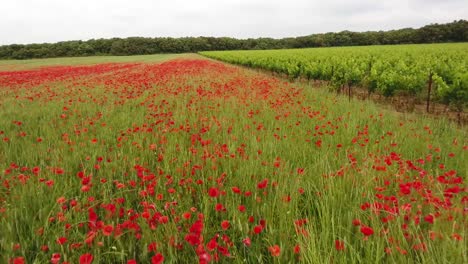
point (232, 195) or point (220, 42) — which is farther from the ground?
point (220, 42)

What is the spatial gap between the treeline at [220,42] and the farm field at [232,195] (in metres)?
82.7

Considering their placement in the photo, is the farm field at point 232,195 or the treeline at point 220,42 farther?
the treeline at point 220,42

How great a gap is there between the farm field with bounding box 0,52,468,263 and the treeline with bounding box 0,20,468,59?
271ft

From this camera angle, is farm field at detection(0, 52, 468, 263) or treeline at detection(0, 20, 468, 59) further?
treeline at detection(0, 20, 468, 59)

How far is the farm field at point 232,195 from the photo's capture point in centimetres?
174

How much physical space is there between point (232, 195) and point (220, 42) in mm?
108032

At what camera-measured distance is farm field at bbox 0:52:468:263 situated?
5.70 ft

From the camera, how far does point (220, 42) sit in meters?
106

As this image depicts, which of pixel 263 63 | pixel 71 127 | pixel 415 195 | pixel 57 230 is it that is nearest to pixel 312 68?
pixel 263 63

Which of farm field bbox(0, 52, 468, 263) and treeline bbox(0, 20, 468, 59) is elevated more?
treeline bbox(0, 20, 468, 59)

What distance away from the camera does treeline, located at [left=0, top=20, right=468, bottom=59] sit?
71.9m

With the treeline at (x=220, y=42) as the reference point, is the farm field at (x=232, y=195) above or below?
below

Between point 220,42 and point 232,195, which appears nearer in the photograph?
point 232,195

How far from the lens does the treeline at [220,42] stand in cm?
7194
